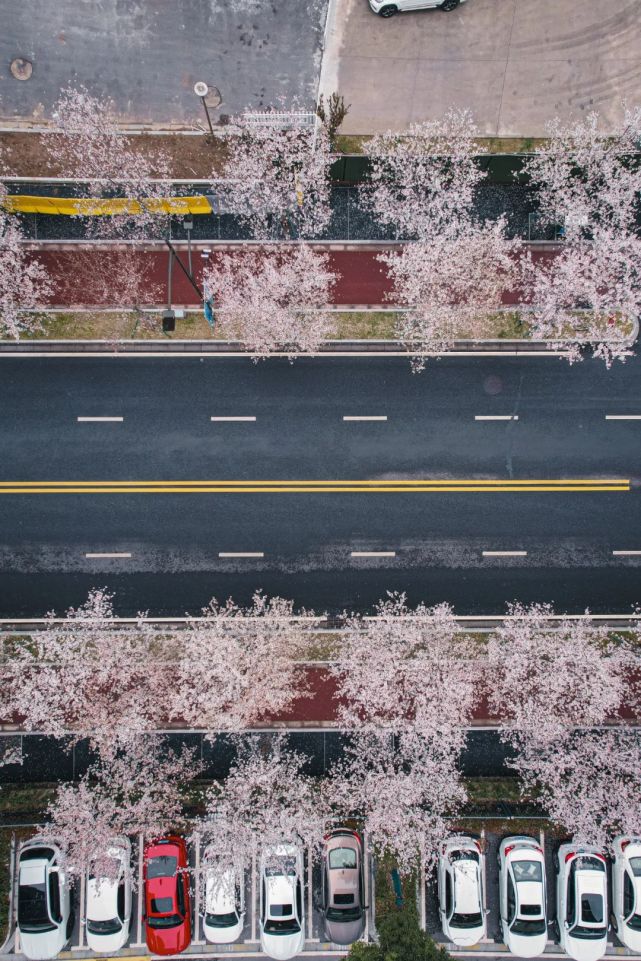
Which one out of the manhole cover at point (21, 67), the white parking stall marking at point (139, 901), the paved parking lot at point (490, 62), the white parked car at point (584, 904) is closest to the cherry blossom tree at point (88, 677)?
the white parking stall marking at point (139, 901)

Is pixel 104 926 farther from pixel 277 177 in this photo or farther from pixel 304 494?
pixel 277 177

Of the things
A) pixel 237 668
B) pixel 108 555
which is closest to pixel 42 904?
pixel 237 668

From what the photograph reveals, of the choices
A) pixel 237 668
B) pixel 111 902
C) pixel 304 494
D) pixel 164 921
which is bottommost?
pixel 164 921

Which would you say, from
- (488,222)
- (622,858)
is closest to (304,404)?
(488,222)

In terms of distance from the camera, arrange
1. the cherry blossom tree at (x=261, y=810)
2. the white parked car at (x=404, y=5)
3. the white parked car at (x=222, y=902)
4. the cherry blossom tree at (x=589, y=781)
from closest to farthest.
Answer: the cherry blossom tree at (x=261, y=810), the white parked car at (x=222, y=902), the cherry blossom tree at (x=589, y=781), the white parked car at (x=404, y=5)

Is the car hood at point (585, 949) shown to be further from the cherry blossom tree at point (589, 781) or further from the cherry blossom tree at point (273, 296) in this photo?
the cherry blossom tree at point (273, 296)
